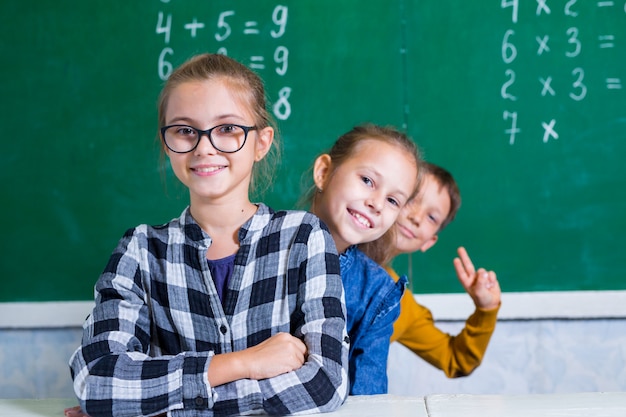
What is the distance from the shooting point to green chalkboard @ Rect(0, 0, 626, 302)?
2334 millimetres

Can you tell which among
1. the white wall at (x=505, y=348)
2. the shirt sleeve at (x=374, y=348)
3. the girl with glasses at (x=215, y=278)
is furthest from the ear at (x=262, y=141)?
the white wall at (x=505, y=348)

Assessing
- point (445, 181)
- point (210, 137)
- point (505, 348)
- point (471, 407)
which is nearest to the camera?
point (471, 407)

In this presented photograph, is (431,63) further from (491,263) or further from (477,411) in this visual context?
(477,411)

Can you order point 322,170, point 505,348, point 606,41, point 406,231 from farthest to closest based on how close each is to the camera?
point 505,348, point 606,41, point 406,231, point 322,170

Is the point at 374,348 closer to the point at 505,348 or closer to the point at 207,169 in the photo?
the point at 207,169

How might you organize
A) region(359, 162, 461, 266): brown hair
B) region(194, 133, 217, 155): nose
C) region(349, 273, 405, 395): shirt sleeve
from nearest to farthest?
region(194, 133, 217, 155): nose < region(349, 273, 405, 395): shirt sleeve < region(359, 162, 461, 266): brown hair

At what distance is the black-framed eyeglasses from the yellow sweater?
81cm

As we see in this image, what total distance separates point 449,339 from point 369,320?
635 millimetres

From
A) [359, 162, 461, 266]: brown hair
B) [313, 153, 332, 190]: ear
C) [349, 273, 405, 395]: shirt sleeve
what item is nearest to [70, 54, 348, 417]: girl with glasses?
[349, 273, 405, 395]: shirt sleeve

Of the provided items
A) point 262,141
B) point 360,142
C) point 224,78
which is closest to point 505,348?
point 360,142

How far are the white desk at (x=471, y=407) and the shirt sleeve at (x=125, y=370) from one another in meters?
0.06

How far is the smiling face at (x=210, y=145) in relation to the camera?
1.10 metres

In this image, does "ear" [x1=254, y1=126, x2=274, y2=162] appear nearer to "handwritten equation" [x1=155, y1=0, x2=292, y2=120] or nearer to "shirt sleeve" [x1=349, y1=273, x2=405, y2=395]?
"shirt sleeve" [x1=349, y1=273, x2=405, y2=395]

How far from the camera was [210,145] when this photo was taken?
1.09 metres
